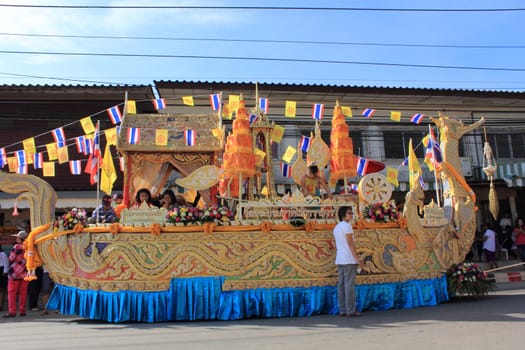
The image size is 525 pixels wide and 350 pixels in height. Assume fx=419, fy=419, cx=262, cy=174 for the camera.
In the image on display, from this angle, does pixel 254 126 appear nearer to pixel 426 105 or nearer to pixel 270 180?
pixel 270 180

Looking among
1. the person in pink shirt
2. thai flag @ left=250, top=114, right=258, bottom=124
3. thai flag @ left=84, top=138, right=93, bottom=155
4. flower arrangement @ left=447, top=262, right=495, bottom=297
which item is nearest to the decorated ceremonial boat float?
flower arrangement @ left=447, top=262, right=495, bottom=297

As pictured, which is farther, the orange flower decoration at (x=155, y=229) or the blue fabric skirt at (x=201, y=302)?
the orange flower decoration at (x=155, y=229)

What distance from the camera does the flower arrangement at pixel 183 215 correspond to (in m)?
6.39

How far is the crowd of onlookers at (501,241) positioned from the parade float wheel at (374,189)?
5902mm

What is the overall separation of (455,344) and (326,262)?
2.59m

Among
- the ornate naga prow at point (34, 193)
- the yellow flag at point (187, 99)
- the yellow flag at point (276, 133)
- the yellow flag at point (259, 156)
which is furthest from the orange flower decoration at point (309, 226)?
the yellow flag at point (187, 99)

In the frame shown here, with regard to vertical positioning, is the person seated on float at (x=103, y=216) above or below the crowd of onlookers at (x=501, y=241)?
above

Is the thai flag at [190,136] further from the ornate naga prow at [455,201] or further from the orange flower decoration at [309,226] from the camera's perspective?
the ornate naga prow at [455,201]

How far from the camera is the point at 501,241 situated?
570 inches

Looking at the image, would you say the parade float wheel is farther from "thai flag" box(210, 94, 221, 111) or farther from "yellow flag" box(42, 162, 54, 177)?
"yellow flag" box(42, 162, 54, 177)

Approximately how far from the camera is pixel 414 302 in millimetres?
6688

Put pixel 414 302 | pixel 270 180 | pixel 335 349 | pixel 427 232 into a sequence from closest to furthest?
1. pixel 335 349
2. pixel 414 302
3. pixel 427 232
4. pixel 270 180

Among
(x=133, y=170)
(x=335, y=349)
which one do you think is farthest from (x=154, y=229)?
(x=133, y=170)

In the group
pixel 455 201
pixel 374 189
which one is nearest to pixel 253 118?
pixel 374 189
